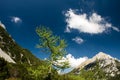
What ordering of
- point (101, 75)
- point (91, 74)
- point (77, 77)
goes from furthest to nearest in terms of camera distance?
point (101, 75) → point (91, 74) → point (77, 77)

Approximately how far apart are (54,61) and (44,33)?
543cm

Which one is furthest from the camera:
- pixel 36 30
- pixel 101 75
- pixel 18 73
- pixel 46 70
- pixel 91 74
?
pixel 18 73

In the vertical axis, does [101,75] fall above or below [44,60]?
above

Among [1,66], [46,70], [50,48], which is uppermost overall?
[1,66]

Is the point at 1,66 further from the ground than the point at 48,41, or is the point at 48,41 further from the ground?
the point at 1,66

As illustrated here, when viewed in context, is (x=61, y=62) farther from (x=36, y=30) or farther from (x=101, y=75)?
(x=101, y=75)

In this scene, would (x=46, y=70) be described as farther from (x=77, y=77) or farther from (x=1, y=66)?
(x=1, y=66)

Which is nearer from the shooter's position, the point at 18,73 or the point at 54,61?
the point at 54,61

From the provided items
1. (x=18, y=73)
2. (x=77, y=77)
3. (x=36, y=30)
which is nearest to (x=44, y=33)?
(x=36, y=30)

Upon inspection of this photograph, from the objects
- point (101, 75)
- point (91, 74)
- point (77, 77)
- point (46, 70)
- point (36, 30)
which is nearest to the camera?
point (46, 70)

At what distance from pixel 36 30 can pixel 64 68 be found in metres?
8.46

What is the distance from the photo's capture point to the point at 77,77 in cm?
6875

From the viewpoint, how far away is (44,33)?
1844 inches

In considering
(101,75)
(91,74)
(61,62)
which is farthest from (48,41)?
(101,75)
